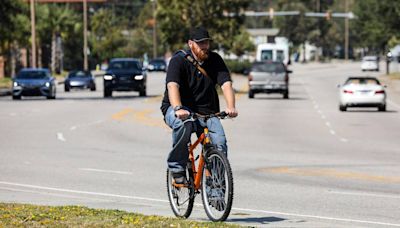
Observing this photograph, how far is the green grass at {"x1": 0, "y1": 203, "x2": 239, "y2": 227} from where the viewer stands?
417 inches

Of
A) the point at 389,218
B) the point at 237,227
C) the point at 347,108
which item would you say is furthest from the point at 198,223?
the point at 347,108

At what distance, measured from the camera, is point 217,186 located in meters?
11.2

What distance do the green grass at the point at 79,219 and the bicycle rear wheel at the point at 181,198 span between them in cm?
57

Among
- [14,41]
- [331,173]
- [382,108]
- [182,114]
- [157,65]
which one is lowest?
[157,65]

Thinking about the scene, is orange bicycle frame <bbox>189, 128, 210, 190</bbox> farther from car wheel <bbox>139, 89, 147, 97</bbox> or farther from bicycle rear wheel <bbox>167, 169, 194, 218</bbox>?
car wheel <bbox>139, 89, 147, 97</bbox>

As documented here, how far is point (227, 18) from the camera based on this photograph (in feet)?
226

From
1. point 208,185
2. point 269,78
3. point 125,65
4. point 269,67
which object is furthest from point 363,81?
point 208,185

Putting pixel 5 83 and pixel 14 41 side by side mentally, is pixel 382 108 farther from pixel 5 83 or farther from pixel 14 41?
pixel 14 41

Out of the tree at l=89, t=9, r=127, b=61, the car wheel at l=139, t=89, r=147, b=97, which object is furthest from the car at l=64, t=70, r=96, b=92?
the tree at l=89, t=9, r=127, b=61

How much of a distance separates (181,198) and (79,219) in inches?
55.7

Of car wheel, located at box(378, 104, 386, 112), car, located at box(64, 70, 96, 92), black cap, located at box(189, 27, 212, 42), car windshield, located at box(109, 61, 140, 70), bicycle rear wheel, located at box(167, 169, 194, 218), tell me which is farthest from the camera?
car, located at box(64, 70, 96, 92)

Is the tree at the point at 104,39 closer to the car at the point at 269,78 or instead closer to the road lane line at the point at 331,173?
the car at the point at 269,78

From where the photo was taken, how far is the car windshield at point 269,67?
57.0 metres

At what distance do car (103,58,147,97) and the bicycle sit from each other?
4562cm
